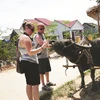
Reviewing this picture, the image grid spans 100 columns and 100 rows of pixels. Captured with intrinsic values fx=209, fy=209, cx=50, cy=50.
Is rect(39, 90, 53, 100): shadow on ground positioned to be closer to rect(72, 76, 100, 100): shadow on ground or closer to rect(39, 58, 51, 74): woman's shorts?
rect(39, 58, 51, 74): woman's shorts

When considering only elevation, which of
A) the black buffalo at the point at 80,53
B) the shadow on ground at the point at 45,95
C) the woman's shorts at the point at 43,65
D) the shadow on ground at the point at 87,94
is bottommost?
the shadow on ground at the point at 45,95

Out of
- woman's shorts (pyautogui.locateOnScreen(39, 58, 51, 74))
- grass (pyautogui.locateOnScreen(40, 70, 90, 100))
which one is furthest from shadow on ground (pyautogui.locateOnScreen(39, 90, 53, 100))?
woman's shorts (pyautogui.locateOnScreen(39, 58, 51, 74))

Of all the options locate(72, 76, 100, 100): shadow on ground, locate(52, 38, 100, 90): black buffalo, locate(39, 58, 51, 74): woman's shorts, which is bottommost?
locate(72, 76, 100, 100): shadow on ground

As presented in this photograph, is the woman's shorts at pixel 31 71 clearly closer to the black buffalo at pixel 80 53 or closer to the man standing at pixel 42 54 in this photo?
the black buffalo at pixel 80 53

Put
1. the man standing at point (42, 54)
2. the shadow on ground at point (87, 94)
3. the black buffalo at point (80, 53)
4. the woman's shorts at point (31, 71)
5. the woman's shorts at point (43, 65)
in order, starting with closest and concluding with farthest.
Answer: the woman's shorts at point (31, 71)
the black buffalo at point (80, 53)
the shadow on ground at point (87, 94)
the man standing at point (42, 54)
the woman's shorts at point (43, 65)

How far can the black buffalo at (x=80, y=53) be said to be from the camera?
4.23 meters

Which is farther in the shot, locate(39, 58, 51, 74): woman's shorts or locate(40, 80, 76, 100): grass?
locate(39, 58, 51, 74): woman's shorts

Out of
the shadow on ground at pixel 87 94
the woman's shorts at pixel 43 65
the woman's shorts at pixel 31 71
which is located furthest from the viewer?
the woman's shorts at pixel 43 65

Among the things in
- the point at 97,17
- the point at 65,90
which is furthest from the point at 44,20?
the point at 65,90

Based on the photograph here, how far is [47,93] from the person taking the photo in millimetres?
5215

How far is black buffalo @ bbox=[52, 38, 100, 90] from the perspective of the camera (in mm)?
4233

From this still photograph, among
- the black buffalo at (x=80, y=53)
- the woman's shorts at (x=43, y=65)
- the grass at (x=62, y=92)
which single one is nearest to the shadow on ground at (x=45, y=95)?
the grass at (x=62, y=92)

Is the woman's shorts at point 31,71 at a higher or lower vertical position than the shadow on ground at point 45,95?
higher

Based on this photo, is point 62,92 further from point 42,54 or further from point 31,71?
point 31,71
